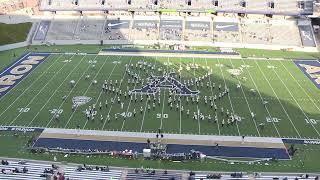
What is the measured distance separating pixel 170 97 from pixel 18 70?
2029cm

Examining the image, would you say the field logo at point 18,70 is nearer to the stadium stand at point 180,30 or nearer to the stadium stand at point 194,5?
the stadium stand at point 180,30

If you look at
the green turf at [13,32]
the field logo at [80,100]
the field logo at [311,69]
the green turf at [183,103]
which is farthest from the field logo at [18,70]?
the field logo at [311,69]

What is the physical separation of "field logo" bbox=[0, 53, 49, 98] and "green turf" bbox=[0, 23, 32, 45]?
24.2 ft

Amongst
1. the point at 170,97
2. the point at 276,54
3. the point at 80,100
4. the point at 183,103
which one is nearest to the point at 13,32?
the point at 80,100

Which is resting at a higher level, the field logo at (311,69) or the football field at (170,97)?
the football field at (170,97)

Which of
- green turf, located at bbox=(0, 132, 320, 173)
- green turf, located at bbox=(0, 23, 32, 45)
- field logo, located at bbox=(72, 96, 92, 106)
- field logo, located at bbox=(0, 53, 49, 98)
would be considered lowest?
green turf, located at bbox=(0, 132, 320, 173)

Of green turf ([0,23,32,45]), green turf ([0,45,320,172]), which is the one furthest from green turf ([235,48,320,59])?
green turf ([0,23,32,45])

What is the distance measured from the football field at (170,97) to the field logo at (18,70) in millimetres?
933

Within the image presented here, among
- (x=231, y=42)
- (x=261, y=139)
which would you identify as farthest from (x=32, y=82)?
(x=231, y=42)

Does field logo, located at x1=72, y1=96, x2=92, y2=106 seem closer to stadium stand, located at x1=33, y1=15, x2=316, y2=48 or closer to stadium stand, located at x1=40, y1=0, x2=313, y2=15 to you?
stadium stand, located at x1=33, y1=15, x2=316, y2=48

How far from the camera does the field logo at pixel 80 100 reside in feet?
129

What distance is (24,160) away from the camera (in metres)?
29.1

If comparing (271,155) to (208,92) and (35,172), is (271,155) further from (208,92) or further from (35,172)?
(35,172)

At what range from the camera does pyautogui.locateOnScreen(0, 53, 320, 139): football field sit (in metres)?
35.1
